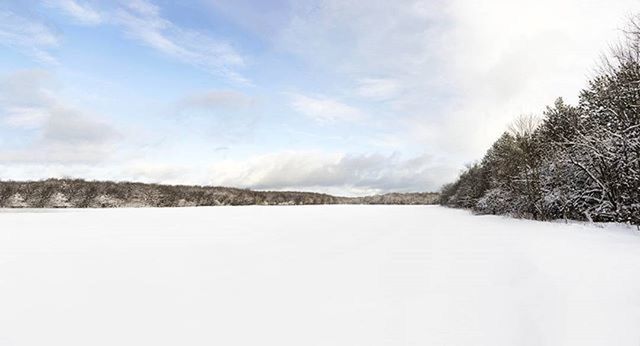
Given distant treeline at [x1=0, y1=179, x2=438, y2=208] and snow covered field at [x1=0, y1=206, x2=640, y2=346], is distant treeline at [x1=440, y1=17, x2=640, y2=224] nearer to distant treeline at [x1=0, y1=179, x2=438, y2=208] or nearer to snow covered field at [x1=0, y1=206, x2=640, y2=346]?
snow covered field at [x1=0, y1=206, x2=640, y2=346]

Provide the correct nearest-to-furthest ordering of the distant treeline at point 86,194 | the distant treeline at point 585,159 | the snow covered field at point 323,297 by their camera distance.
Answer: the snow covered field at point 323,297 < the distant treeline at point 585,159 < the distant treeline at point 86,194

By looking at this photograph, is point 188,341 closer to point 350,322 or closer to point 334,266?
point 350,322

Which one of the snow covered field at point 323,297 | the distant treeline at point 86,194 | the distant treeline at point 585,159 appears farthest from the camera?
the distant treeline at point 86,194

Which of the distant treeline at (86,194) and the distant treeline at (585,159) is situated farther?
the distant treeline at (86,194)

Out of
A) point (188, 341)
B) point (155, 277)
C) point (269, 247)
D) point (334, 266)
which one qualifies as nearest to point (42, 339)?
point (188, 341)

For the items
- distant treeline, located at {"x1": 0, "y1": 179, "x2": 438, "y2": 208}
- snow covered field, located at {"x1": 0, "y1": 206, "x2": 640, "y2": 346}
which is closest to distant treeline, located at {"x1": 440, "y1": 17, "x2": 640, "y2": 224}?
snow covered field, located at {"x1": 0, "y1": 206, "x2": 640, "y2": 346}

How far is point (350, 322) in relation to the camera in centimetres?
397

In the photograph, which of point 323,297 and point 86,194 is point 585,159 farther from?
point 86,194

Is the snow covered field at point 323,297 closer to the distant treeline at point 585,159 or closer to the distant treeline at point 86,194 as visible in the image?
the distant treeline at point 585,159

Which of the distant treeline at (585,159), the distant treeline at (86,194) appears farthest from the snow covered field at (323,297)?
the distant treeline at (86,194)

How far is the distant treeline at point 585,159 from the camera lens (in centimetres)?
1538

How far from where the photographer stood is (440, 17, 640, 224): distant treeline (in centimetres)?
A: 1538

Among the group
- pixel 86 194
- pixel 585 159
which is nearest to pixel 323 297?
pixel 585 159

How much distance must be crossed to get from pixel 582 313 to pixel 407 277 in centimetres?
253
